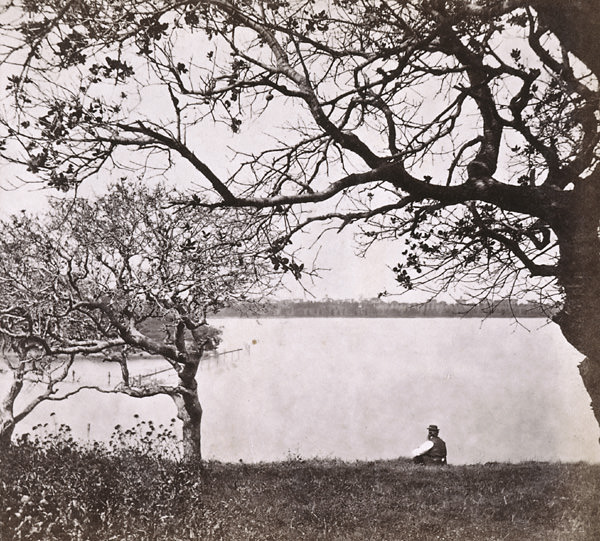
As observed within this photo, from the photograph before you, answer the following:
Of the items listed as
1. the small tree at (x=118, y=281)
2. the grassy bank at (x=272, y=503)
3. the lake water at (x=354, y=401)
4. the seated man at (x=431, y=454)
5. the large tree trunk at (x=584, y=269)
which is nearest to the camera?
the large tree trunk at (x=584, y=269)

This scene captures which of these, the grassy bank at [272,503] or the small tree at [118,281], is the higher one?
the small tree at [118,281]

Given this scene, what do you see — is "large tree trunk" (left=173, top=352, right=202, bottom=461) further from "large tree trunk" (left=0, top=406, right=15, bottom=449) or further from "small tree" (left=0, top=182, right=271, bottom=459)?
"large tree trunk" (left=0, top=406, right=15, bottom=449)

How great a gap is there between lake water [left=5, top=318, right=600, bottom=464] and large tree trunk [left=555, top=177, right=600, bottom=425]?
88.9 inches

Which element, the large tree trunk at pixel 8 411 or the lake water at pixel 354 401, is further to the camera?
the lake water at pixel 354 401

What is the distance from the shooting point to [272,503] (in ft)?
26.9

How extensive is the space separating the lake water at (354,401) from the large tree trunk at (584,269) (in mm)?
2259

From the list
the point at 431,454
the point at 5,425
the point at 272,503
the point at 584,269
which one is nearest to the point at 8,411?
the point at 5,425

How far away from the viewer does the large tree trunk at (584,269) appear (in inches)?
180

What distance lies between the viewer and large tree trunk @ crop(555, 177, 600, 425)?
180 inches

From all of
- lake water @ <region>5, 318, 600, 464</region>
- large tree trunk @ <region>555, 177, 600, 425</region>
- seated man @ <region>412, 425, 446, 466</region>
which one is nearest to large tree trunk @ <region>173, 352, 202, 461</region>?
lake water @ <region>5, 318, 600, 464</region>

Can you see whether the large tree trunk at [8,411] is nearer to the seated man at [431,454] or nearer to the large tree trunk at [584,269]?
the seated man at [431,454]

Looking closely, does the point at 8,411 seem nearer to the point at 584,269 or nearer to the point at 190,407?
the point at 190,407

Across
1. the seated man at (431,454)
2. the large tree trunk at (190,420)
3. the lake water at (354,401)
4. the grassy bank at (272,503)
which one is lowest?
the grassy bank at (272,503)

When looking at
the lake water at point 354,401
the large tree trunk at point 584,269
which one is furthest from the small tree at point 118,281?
the large tree trunk at point 584,269
